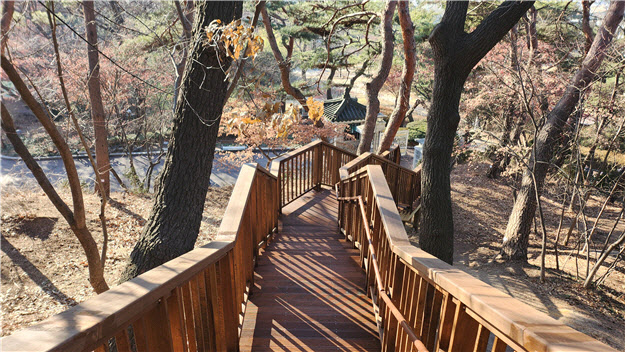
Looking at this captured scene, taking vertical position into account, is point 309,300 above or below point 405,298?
below

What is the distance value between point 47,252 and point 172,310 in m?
7.86

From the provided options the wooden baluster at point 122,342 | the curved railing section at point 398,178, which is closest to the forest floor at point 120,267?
the curved railing section at point 398,178

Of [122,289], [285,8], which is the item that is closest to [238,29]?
[122,289]

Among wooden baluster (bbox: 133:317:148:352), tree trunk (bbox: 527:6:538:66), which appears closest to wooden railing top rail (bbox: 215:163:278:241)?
wooden baluster (bbox: 133:317:148:352)

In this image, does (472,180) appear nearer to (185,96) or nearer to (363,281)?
(363,281)

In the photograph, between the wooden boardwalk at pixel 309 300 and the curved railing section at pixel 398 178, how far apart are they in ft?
5.62

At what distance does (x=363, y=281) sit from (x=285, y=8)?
12430 millimetres

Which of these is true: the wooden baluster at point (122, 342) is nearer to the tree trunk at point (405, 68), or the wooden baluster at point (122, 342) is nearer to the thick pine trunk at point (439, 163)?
the thick pine trunk at point (439, 163)

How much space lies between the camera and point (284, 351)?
2885mm

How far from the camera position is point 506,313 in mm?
1460

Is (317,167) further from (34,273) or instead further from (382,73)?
(34,273)

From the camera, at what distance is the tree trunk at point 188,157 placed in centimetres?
388

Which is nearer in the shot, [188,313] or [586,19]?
[188,313]

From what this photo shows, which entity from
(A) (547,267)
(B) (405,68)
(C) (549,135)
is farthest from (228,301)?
(A) (547,267)
